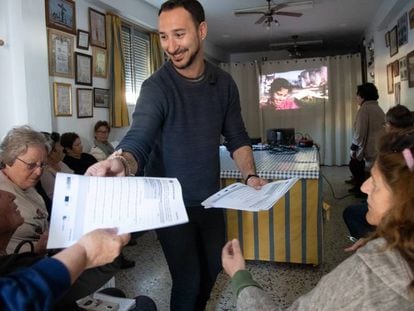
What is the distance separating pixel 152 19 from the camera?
5062mm

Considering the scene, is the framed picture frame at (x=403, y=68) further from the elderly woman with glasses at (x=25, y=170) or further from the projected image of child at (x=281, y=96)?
the elderly woman with glasses at (x=25, y=170)

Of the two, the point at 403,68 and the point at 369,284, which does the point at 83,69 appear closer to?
the point at 403,68

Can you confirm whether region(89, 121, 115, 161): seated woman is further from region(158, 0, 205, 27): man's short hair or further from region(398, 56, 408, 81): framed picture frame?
region(398, 56, 408, 81): framed picture frame

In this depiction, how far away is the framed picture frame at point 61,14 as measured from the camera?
3.30 meters

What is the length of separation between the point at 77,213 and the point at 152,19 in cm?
470

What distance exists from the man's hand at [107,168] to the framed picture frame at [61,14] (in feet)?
9.07

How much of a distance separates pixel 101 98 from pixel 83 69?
1.39ft

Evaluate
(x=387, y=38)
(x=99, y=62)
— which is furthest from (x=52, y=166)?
(x=387, y=38)

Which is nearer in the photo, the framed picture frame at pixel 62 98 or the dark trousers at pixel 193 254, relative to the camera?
the dark trousers at pixel 193 254

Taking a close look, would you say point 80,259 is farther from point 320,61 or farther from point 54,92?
point 320,61

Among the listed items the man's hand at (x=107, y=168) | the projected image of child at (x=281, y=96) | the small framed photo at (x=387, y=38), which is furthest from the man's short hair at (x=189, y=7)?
the projected image of child at (x=281, y=96)

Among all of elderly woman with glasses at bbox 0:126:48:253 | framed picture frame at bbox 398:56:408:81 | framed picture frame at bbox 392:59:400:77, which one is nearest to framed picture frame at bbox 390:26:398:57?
framed picture frame at bbox 392:59:400:77

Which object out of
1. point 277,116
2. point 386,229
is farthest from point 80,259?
point 277,116

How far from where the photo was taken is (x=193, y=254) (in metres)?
1.30
